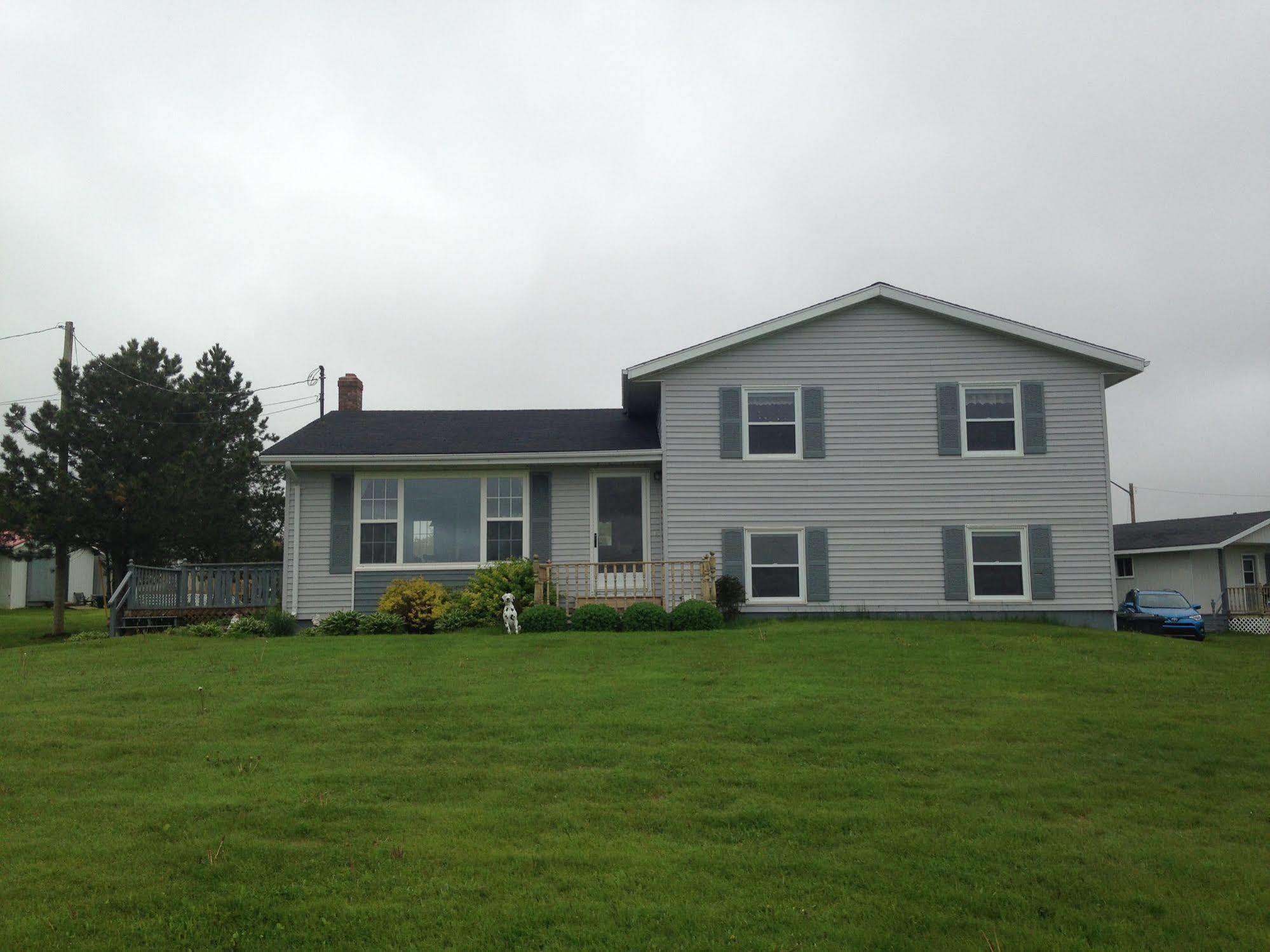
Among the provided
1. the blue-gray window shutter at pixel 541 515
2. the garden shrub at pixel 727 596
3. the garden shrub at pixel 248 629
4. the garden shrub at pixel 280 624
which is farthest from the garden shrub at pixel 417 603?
the garden shrub at pixel 727 596

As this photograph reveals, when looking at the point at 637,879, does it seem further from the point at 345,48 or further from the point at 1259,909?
the point at 345,48

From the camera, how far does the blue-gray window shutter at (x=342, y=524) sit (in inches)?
752

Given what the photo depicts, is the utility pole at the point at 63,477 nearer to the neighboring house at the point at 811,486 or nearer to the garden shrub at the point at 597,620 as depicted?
the neighboring house at the point at 811,486

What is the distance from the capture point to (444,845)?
6605mm

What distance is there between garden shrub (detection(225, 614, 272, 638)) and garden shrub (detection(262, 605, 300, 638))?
0.07 meters

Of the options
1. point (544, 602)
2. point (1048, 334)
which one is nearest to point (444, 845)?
point (544, 602)

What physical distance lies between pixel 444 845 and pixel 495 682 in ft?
16.4

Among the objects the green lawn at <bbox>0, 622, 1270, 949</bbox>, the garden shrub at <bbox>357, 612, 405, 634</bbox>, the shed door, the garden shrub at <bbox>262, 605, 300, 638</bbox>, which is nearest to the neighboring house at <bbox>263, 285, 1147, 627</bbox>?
the garden shrub at <bbox>262, 605, 300, 638</bbox>

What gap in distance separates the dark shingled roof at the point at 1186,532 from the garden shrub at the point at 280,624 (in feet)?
84.5

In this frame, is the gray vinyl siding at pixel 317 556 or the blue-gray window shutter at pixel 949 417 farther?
the gray vinyl siding at pixel 317 556

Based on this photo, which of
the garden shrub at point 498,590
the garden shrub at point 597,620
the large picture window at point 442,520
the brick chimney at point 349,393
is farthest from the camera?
the brick chimney at point 349,393

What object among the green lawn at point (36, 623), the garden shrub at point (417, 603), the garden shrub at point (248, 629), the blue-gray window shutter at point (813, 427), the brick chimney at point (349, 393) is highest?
the brick chimney at point (349, 393)

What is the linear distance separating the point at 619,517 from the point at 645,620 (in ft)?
11.3

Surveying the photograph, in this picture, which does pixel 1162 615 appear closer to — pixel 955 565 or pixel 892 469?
pixel 955 565
